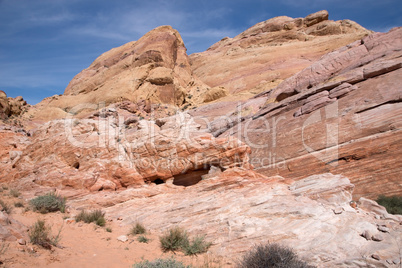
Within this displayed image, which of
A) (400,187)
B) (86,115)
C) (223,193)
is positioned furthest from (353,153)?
(86,115)

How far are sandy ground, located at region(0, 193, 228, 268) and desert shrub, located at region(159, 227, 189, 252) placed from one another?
0.17 meters

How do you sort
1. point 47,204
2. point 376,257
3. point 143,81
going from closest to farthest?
1. point 376,257
2. point 47,204
3. point 143,81

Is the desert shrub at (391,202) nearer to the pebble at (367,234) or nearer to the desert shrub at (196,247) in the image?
the pebble at (367,234)

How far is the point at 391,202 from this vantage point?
8.07m

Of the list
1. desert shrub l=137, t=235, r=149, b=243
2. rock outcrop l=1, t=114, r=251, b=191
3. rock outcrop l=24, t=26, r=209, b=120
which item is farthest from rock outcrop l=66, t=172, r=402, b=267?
rock outcrop l=24, t=26, r=209, b=120

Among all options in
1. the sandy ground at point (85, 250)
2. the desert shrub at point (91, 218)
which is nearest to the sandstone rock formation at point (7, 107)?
the sandy ground at point (85, 250)

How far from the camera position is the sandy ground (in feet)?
15.4

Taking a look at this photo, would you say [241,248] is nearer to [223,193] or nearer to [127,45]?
[223,193]

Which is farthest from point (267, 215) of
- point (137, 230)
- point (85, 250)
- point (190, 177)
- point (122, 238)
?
point (85, 250)

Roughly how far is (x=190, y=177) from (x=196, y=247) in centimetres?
379

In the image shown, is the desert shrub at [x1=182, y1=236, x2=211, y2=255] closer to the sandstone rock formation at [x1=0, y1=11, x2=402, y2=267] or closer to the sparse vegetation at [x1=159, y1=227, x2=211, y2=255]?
the sparse vegetation at [x1=159, y1=227, x2=211, y2=255]

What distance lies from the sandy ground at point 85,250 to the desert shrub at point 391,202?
5792mm

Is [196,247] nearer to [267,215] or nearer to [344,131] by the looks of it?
[267,215]

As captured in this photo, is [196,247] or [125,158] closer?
[196,247]
